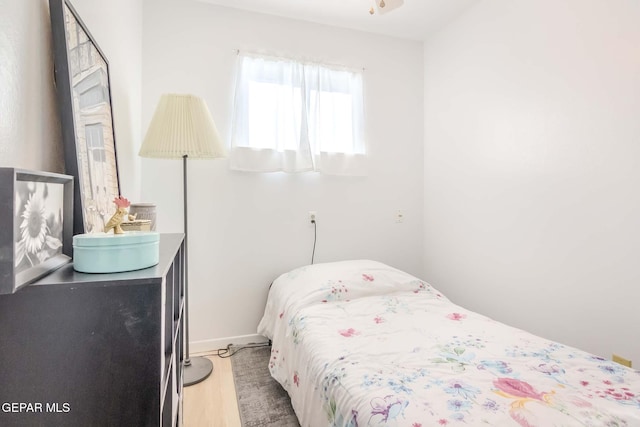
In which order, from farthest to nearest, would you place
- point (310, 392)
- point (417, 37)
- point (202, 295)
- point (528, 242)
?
point (417, 37), point (202, 295), point (528, 242), point (310, 392)

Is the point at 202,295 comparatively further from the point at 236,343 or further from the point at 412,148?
the point at 412,148

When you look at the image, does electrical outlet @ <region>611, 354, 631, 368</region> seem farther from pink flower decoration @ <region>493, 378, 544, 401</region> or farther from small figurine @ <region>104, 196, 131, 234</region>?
small figurine @ <region>104, 196, 131, 234</region>

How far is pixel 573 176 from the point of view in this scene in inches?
71.8

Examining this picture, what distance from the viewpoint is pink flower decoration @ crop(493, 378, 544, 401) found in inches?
41.5

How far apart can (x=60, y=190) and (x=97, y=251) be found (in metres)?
0.20

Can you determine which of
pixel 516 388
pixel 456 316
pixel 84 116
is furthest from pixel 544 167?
pixel 84 116

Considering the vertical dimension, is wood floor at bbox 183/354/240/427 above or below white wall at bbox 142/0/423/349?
below

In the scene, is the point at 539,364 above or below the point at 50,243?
below

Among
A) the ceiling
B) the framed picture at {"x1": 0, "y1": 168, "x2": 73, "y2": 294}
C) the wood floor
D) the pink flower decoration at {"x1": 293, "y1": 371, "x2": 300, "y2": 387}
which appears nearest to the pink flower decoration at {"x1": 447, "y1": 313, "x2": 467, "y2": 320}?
the pink flower decoration at {"x1": 293, "y1": 371, "x2": 300, "y2": 387}

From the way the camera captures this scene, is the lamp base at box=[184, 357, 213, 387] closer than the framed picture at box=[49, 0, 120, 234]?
No

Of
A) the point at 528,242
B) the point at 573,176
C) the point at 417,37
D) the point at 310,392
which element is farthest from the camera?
the point at 417,37

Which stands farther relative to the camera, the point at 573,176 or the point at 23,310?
the point at 573,176

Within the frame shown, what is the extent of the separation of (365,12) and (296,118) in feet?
3.24

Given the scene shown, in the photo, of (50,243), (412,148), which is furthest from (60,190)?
(412,148)
